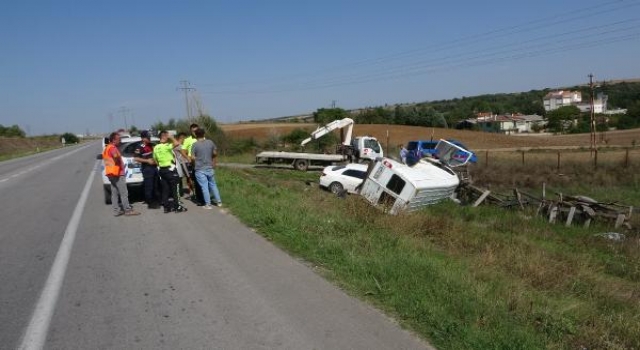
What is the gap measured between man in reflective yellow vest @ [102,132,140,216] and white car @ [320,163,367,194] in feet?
35.6

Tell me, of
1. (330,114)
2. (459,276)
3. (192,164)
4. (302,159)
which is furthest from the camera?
(330,114)

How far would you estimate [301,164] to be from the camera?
1227 inches

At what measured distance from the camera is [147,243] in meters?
7.57

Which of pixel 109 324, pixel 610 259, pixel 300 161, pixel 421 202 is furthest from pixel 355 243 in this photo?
pixel 300 161

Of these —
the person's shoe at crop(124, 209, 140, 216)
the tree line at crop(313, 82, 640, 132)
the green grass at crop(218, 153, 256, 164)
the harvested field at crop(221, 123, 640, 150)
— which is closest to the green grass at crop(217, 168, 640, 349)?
the person's shoe at crop(124, 209, 140, 216)

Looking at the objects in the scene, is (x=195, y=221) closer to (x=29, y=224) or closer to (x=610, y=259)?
(x=29, y=224)

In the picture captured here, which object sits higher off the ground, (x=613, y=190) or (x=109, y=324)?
(x=109, y=324)

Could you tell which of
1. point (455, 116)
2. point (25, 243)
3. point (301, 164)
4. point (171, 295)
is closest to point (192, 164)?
point (25, 243)

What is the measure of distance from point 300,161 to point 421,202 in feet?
48.9

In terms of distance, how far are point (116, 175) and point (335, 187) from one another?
37.0 ft

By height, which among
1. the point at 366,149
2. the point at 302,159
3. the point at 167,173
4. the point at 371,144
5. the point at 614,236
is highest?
the point at 167,173

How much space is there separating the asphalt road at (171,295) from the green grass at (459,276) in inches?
13.5

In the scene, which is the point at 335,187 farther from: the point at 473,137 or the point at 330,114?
the point at 330,114

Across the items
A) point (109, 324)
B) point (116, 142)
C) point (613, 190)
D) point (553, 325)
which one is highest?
point (116, 142)
